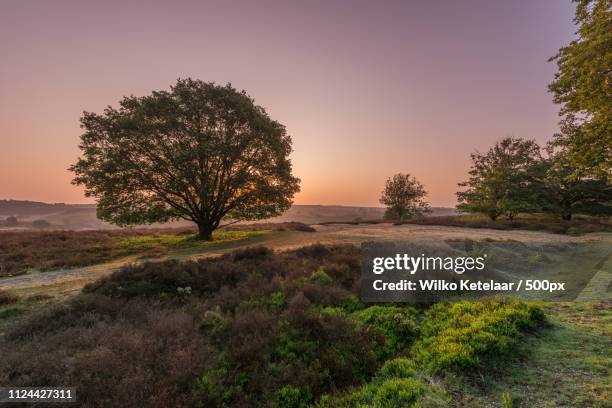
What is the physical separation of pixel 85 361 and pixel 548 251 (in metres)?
19.3

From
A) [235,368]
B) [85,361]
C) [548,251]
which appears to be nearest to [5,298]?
[85,361]

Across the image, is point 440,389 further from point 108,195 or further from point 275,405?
point 108,195

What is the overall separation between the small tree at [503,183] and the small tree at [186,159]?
85.1ft

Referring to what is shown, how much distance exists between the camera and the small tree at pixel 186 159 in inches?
721

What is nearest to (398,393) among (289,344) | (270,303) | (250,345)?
→ (289,344)

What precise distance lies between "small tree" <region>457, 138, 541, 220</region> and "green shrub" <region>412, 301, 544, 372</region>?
27.0 m

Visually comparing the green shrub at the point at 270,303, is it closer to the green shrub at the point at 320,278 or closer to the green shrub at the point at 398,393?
the green shrub at the point at 320,278

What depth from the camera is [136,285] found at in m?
8.70

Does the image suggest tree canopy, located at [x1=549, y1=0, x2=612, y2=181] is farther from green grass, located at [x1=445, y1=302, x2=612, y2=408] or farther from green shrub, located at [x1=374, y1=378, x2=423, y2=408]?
green shrub, located at [x1=374, y1=378, x2=423, y2=408]

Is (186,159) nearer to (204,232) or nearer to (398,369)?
(204,232)

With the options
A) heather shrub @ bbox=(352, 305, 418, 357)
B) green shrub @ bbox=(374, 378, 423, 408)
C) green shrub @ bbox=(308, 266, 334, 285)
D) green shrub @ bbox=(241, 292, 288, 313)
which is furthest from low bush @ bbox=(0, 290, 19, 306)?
green shrub @ bbox=(374, 378, 423, 408)

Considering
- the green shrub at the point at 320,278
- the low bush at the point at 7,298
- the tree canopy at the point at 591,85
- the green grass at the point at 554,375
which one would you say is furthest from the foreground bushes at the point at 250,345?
the tree canopy at the point at 591,85

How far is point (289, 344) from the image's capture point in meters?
5.85

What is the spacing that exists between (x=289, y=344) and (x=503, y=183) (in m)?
34.7
